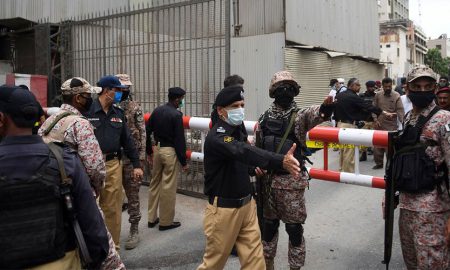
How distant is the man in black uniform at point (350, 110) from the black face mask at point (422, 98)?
421 cm

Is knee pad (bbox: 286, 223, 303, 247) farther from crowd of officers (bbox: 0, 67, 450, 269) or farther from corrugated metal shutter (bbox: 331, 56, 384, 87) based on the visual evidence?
corrugated metal shutter (bbox: 331, 56, 384, 87)

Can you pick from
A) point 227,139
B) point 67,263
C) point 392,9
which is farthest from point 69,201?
point 392,9

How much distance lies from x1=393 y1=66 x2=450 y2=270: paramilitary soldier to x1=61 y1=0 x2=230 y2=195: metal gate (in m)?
3.35

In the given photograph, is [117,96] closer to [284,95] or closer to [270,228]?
[284,95]

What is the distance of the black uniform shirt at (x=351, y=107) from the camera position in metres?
7.36

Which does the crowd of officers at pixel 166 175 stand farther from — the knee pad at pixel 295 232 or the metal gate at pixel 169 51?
the metal gate at pixel 169 51

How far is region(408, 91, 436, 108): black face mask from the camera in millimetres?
2990

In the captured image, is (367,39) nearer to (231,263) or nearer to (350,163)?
(350,163)

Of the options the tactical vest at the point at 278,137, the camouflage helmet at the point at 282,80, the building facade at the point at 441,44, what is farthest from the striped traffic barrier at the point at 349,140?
the building facade at the point at 441,44

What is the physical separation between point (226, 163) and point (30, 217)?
1552 mm

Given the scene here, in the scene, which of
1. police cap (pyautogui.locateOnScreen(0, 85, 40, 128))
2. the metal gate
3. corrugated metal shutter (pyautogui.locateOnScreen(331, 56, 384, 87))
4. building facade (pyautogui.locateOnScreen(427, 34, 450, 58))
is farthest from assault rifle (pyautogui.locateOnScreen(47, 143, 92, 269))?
building facade (pyautogui.locateOnScreen(427, 34, 450, 58))

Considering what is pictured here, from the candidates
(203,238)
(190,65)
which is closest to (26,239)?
(203,238)

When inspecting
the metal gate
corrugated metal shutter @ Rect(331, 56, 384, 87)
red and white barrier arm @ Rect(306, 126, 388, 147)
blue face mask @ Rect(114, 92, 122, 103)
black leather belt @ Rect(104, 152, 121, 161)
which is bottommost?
black leather belt @ Rect(104, 152, 121, 161)

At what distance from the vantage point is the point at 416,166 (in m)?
2.94
